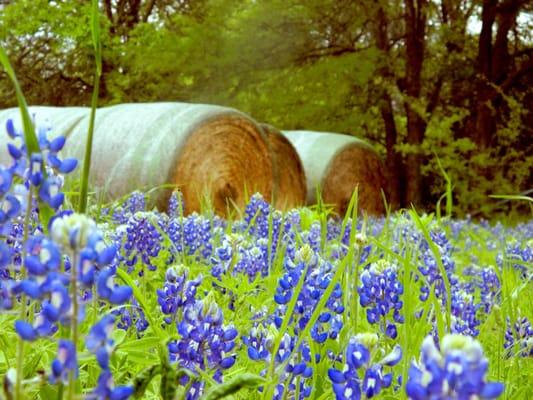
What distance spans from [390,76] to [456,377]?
52.1 feet

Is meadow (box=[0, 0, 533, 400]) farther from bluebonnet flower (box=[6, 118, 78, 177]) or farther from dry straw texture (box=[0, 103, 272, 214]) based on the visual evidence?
dry straw texture (box=[0, 103, 272, 214])

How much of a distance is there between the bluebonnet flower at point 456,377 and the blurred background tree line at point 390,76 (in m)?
13.3

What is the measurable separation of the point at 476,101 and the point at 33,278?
16.5 meters

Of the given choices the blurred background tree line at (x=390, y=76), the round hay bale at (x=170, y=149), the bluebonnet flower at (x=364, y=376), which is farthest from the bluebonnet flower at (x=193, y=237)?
the blurred background tree line at (x=390, y=76)

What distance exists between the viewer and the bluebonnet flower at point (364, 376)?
1.16 m

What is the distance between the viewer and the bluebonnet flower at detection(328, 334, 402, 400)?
45.7 inches

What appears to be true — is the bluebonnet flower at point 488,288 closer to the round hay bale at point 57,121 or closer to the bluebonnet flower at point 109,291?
the bluebonnet flower at point 109,291

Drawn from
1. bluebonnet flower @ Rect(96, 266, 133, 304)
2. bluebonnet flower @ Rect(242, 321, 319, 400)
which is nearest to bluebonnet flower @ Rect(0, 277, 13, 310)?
bluebonnet flower @ Rect(96, 266, 133, 304)

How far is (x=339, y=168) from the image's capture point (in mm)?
10672

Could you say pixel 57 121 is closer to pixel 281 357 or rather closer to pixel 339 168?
pixel 339 168

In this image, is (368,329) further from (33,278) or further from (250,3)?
(250,3)

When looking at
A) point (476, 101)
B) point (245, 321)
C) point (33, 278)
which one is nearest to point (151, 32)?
point (476, 101)

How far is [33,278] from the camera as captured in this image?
0.84 m

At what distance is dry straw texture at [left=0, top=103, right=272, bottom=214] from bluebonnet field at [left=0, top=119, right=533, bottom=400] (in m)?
3.65
